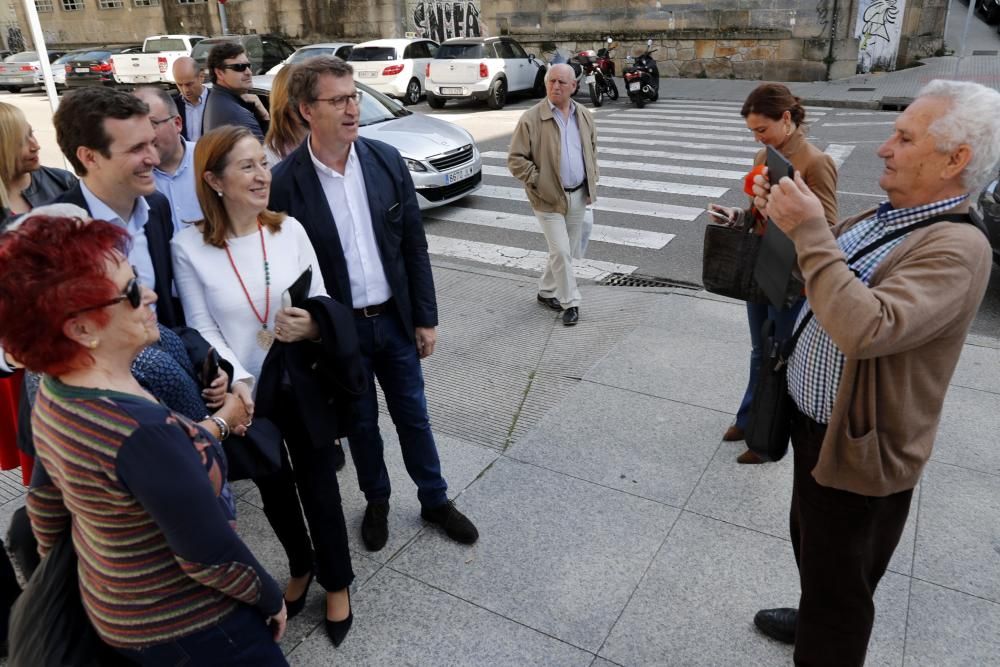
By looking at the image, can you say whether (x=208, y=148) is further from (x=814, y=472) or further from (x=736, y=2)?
(x=736, y=2)

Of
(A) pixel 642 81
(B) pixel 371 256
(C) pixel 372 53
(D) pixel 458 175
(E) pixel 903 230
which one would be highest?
(E) pixel 903 230

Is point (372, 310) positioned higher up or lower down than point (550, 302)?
higher up

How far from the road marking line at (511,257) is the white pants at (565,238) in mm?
1100

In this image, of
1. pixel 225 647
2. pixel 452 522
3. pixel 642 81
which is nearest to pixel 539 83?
pixel 642 81

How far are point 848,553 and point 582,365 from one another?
3003 millimetres

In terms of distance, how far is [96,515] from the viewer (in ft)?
5.24

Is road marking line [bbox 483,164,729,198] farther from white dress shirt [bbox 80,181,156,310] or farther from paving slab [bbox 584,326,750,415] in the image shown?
white dress shirt [bbox 80,181,156,310]

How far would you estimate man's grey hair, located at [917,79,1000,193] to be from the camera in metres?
1.89

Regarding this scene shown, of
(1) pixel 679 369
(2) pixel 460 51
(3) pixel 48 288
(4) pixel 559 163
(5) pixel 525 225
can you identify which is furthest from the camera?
(2) pixel 460 51

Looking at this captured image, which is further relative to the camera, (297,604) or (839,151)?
(839,151)

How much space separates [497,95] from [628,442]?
14.7 m

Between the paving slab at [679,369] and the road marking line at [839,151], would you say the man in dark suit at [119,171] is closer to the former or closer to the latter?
the paving slab at [679,369]

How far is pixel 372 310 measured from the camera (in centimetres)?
317

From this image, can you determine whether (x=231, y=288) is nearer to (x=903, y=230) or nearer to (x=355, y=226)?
(x=355, y=226)
